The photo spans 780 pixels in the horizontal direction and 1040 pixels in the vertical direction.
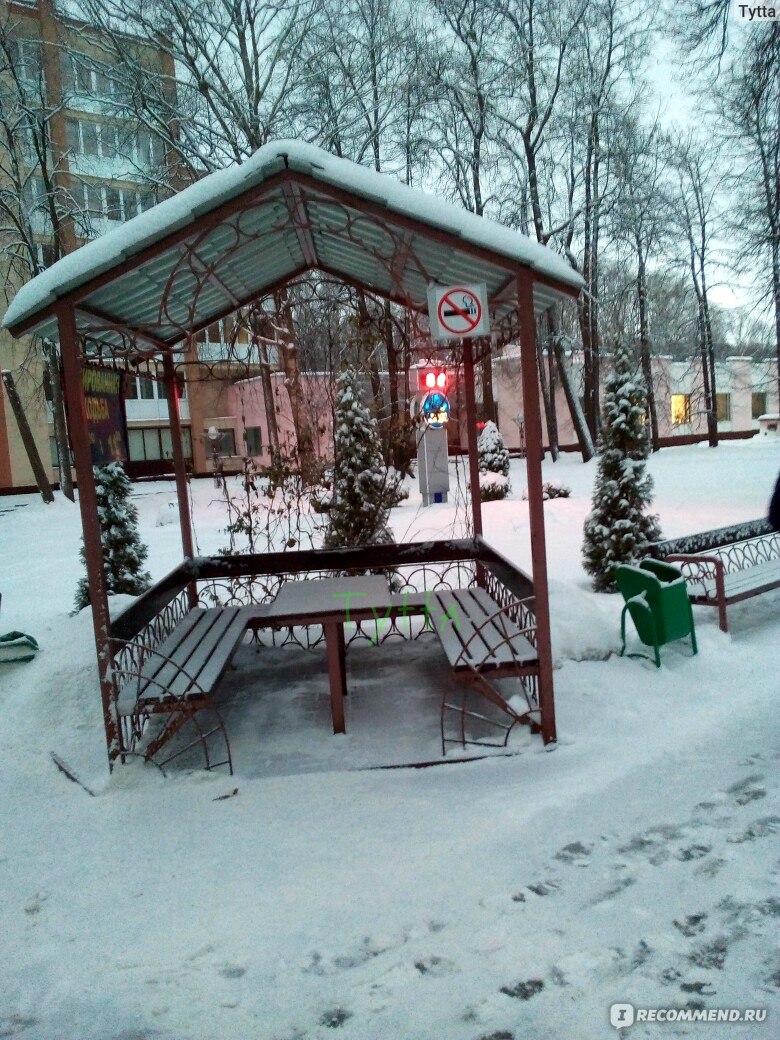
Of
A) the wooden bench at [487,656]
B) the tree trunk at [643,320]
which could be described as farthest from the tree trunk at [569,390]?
the wooden bench at [487,656]

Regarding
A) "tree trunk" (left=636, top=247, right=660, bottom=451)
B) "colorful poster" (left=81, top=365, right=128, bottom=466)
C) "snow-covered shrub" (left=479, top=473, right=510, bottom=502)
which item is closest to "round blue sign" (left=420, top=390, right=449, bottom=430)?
"colorful poster" (left=81, top=365, right=128, bottom=466)

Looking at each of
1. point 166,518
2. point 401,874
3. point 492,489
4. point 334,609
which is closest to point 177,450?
point 334,609

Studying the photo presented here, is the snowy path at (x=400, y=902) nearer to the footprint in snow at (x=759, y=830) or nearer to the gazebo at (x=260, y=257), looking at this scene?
the footprint in snow at (x=759, y=830)

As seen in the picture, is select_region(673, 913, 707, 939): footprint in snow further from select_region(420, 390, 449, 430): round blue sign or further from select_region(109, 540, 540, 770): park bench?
select_region(420, 390, 449, 430): round blue sign

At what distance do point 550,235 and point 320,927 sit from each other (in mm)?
21248

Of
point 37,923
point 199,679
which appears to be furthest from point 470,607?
point 37,923

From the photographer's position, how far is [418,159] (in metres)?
20.5

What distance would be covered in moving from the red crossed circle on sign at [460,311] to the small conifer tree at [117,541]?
5358 mm

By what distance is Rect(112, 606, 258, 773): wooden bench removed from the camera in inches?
185

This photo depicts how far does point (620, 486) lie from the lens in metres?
9.04

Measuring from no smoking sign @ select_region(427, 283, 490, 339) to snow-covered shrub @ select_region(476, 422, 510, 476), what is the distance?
1444 centimetres

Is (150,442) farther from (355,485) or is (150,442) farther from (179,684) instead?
(179,684)

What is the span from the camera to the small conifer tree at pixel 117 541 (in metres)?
8.99

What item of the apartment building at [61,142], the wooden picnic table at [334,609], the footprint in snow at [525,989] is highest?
the apartment building at [61,142]
